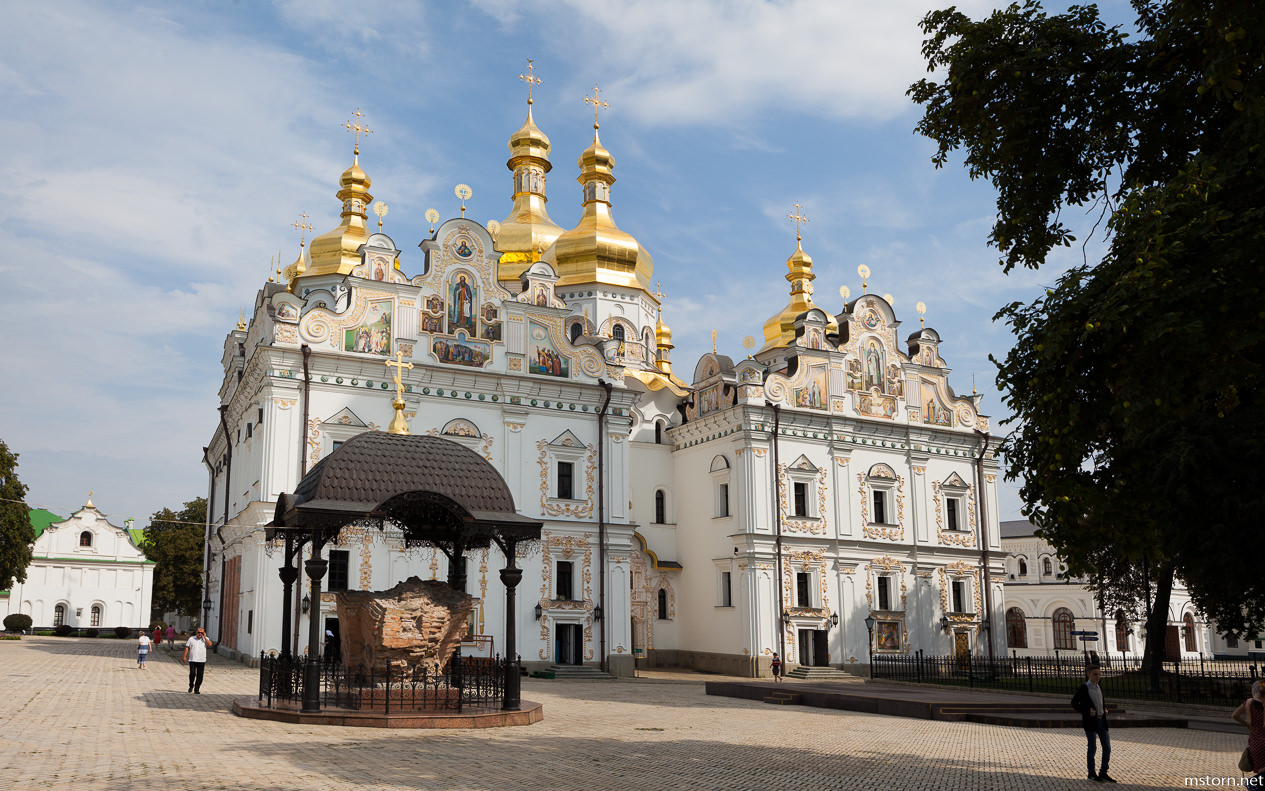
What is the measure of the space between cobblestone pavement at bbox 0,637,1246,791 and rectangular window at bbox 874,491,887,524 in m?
17.1

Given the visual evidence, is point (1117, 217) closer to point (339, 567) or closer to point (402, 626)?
point (402, 626)

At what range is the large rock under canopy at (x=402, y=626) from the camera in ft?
53.1

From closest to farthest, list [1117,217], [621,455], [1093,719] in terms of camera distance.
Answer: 1. [1117,217]
2. [1093,719]
3. [621,455]

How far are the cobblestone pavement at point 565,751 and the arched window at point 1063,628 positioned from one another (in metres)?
43.1

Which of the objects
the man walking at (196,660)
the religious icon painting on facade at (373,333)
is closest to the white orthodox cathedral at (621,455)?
the religious icon painting on facade at (373,333)

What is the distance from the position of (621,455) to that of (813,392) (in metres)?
7.68

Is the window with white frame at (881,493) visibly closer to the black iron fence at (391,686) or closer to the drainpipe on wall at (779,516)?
the drainpipe on wall at (779,516)

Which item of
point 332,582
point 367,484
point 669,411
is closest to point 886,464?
point 669,411

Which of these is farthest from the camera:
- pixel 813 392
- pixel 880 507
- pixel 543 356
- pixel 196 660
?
pixel 880 507

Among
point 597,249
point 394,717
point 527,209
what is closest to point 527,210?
point 527,209

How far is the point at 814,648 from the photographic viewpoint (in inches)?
1363

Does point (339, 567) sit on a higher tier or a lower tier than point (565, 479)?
lower

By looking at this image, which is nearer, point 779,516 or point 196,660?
point 196,660

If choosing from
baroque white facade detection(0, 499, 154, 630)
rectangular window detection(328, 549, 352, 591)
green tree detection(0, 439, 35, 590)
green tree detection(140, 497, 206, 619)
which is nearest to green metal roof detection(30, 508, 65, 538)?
baroque white facade detection(0, 499, 154, 630)
